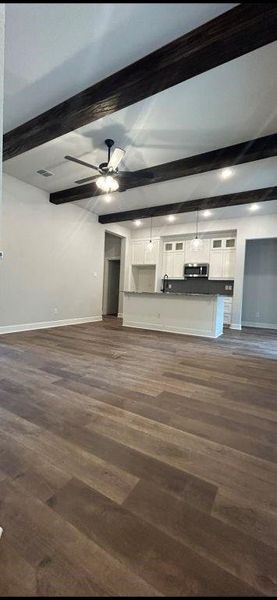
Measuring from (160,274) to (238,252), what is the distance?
251cm

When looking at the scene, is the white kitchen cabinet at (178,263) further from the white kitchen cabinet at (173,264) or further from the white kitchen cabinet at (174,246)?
the white kitchen cabinet at (174,246)

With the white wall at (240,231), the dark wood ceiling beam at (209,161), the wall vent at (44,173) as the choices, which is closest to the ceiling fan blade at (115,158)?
the dark wood ceiling beam at (209,161)

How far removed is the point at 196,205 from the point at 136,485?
5.53m

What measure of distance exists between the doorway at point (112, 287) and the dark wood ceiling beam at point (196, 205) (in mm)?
2394

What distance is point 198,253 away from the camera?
24.5 ft

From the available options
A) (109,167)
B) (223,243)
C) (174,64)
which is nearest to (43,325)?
(109,167)

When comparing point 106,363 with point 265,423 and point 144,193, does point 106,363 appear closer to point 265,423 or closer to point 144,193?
point 265,423

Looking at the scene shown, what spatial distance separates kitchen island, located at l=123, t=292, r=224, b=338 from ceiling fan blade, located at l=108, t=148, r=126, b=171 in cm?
317

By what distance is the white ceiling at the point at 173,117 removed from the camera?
6.11ft

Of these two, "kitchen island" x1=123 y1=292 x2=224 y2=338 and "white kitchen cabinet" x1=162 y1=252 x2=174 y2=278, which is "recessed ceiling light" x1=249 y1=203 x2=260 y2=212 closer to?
"kitchen island" x1=123 y1=292 x2=224 y2=338

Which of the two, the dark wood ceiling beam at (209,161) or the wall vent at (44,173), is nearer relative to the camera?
the dark wood ceiling beam at (209,161)

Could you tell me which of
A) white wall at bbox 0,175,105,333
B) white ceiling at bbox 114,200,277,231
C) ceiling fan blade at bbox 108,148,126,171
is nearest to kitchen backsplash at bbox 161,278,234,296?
white ceiling at bbox 114,200,277,231

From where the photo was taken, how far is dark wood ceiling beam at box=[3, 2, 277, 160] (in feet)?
5.61

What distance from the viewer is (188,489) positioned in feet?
4.24
